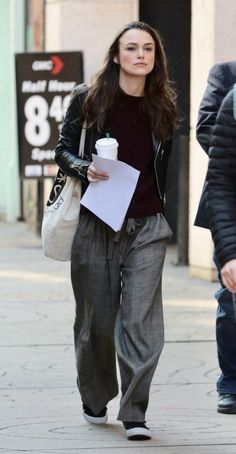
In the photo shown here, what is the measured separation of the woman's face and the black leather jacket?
242mm

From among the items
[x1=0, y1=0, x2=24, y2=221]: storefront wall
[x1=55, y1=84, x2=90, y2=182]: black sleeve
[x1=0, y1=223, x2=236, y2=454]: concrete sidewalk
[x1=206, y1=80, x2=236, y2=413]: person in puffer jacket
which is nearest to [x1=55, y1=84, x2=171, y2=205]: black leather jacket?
[x1=55, y1=84, x2=90, y2=182]: black sleeve

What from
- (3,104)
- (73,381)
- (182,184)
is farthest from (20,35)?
(73,381)

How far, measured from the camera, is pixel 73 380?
7699mm

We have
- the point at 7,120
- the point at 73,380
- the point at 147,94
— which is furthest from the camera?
the point at 7,120

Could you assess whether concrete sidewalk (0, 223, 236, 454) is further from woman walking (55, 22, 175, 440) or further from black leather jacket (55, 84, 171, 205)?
black leather jacket (55, 84, 171, 205)

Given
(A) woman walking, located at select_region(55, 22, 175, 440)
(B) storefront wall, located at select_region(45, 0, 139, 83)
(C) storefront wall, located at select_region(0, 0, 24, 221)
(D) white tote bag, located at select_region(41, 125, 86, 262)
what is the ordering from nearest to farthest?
(A) woman walking, located at select_region(55, 22, 175, 440) → (D) white tote bag, located at select_region(41, 125, 86, 262) → (B) storefront wall, located at select_region(45, 0, 139, 83) → (C) storefront wall, located at select_region(0, 0, 24, 221)

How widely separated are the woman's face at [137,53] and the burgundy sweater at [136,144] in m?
0.14

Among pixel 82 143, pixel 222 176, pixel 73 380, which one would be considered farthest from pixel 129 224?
pixel 73 380

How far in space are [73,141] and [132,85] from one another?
39cm

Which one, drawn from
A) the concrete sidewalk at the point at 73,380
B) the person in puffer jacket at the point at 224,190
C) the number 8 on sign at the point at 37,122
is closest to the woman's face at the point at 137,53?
the person in puffer jacket at the point at 224,190

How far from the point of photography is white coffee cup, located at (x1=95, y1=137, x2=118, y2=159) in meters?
6.13

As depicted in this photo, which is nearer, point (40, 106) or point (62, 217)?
point (62, 217)

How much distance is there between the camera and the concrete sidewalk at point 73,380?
6234 millimetres

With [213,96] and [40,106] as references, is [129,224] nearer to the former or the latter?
[213,96]
